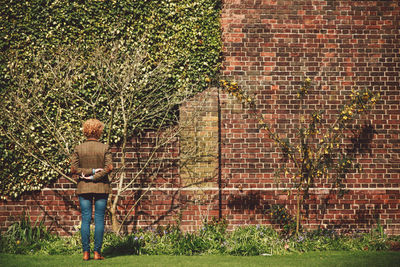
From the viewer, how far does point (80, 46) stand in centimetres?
674

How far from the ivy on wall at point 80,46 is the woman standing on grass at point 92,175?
184cm

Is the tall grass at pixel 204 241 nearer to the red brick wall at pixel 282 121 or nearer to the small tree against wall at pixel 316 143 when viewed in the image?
the red brick wall at pixel 282 121

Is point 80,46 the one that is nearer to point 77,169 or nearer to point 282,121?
point 77,169

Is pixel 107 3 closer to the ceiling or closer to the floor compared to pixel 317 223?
closer to the ceiling

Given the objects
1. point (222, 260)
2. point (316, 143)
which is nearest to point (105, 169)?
point (222, 260)

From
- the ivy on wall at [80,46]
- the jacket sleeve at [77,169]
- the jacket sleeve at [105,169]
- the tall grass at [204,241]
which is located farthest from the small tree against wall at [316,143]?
the jacket sleeve at [77,169]

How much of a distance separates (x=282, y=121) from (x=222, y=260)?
2.94 metres

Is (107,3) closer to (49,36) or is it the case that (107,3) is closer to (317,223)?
(49,36)

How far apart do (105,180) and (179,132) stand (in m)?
2.23

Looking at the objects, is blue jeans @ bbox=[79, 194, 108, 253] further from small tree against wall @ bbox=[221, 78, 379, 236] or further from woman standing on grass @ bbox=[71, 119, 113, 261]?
small tree against wall @ bbox=[221, 78, 379, 236]

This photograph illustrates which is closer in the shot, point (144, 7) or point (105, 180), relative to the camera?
point (105, 180)

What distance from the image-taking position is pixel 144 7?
6.85 meters

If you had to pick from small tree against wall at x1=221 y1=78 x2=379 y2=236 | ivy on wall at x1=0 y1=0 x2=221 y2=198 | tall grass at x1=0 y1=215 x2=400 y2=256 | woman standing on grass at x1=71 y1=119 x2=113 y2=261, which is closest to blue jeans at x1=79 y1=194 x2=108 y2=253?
woman standing on grass at x1=71 y1=119 x2=113 y2=261

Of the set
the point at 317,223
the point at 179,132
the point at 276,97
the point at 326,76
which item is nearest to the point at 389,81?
the point at 326,76
